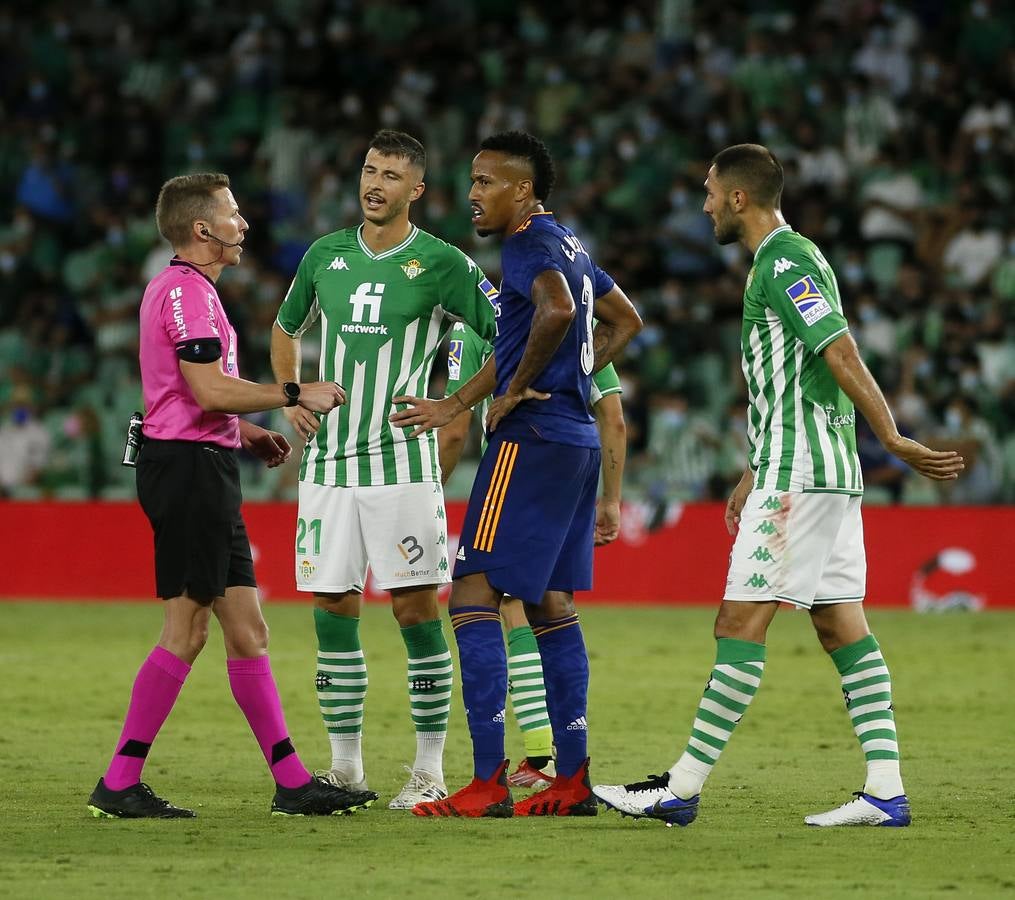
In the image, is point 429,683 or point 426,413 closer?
point 426,413

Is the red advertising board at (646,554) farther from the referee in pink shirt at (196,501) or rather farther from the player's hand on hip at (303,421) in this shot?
the referee in pink shirt at (196,501)

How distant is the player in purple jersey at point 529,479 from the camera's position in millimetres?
6793

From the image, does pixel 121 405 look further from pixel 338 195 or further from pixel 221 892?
pixel 221 892

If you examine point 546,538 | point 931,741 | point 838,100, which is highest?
→ point 838,100

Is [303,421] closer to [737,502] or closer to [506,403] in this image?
[506,403]

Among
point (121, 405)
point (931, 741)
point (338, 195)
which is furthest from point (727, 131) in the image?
point (931, 741)

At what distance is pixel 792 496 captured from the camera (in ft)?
21.8

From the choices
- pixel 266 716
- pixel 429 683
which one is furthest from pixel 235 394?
pixel 429 683

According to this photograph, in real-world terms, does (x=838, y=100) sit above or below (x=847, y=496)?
above

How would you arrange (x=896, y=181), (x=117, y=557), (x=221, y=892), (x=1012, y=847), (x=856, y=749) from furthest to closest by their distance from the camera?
(x=896, y=181) < (x=117, y=557) < (x=856, y=749) < (x=1012, y=847) < (x=221, y=892)

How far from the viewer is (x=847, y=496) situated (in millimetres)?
6754

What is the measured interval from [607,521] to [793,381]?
4.33 ft

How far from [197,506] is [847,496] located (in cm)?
250

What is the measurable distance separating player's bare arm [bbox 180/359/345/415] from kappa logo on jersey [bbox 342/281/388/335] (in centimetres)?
60
